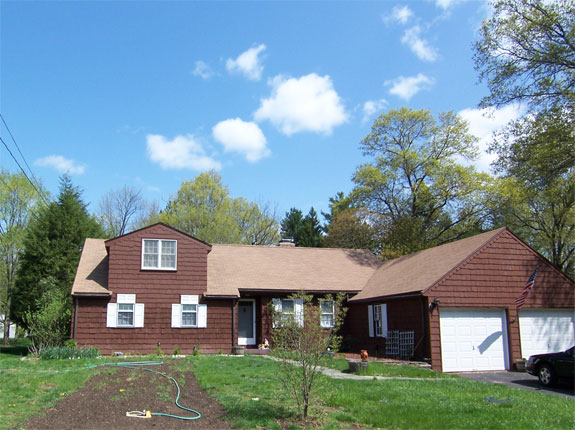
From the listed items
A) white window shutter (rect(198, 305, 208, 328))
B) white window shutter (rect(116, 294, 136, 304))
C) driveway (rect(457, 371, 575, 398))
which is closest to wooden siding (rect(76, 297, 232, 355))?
white window shutter (rect(198, 305, 208, 328))

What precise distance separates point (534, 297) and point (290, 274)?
11.2 metres

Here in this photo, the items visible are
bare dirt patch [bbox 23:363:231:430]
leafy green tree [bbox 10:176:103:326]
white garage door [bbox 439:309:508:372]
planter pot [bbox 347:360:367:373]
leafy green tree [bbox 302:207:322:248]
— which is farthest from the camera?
leafy green tree [bbox 302:207:322:248]

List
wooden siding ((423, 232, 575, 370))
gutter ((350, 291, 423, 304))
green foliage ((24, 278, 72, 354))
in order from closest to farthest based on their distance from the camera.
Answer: wooden siding ((423, 232, 575, 370)), gutter ((350, 291, 423, 304)), green foliage ((24, 278, 72, 354))

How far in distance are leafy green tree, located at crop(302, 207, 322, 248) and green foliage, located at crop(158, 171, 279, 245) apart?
3.82 meters

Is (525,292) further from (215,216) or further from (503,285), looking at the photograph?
(215,216)

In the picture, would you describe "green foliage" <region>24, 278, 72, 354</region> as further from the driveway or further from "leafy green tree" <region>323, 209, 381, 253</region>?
"leafy green tree" <region>323, 209, 381, 253</region>

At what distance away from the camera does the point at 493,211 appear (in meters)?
35.5

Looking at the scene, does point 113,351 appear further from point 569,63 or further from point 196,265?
point 569,63

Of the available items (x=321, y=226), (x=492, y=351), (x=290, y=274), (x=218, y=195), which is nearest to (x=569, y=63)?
(x=492, y=351)

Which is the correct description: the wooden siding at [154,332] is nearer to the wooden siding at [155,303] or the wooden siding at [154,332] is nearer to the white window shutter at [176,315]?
the wooden siding at [155,303]

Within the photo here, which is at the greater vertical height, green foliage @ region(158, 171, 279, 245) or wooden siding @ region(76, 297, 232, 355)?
green foliage @ region(158, 171, 279, 245)

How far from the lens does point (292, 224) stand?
5409cm

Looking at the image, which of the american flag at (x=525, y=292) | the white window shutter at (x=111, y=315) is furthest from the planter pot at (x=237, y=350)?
the american flag at (x=525, y=292)

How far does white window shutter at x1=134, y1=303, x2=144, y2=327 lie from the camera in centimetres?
2086
